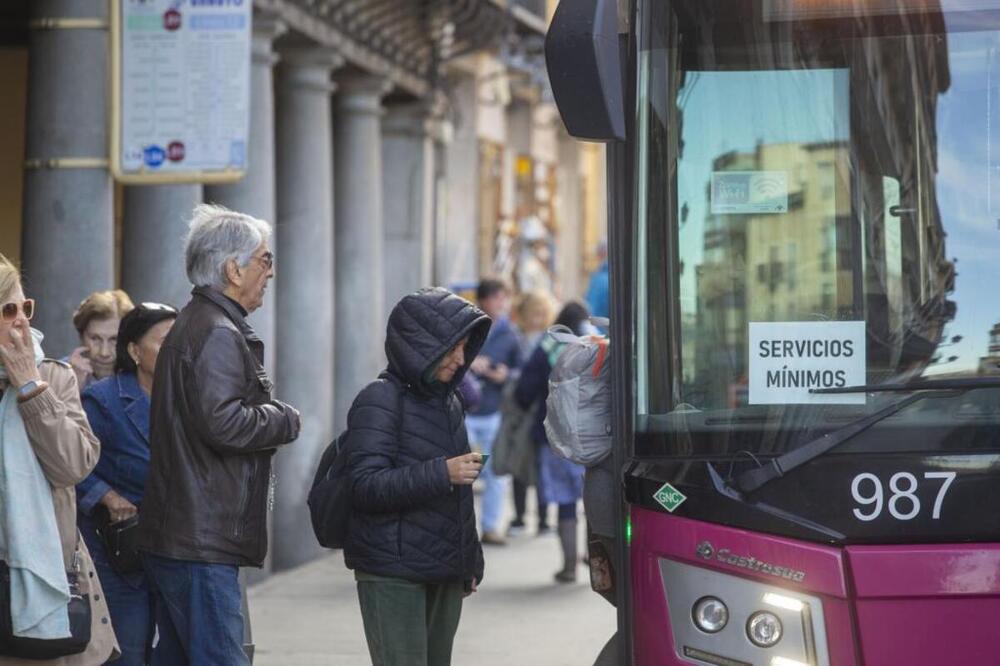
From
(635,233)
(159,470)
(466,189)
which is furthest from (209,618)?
(466,189)

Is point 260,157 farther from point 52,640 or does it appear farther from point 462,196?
point 462,196

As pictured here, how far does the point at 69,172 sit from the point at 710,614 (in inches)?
191

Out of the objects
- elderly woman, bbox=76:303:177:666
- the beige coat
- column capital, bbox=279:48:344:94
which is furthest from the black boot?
the beige coat

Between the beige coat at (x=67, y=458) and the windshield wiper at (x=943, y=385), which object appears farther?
the beige coat at (x=67, y=458)

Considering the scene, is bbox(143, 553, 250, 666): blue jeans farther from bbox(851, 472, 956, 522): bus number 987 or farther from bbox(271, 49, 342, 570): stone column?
bbox(271, 49, 342, 570): stone column

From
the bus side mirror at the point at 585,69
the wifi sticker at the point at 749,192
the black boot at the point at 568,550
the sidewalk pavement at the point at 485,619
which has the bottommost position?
the sidewalk pavement at the point at 485,619

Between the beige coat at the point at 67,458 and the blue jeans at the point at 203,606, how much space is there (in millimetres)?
191

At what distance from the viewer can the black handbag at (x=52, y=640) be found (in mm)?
5730

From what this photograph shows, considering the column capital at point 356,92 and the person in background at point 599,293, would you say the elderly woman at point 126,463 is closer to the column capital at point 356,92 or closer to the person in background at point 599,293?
the person in background at point 599,293

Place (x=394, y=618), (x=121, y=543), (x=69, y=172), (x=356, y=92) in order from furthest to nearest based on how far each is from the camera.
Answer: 1. (x=356, y=92)
2. (x=69, y=172)
3. (x=121, y=543)
4. (x=394, y=618)

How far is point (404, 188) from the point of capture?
1953 centimetres

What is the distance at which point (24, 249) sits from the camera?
31.8ft

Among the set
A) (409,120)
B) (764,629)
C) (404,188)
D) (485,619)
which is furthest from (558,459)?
(409,120)

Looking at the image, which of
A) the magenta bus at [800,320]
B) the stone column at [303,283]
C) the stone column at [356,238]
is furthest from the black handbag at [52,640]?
the stone column at [356,238]
